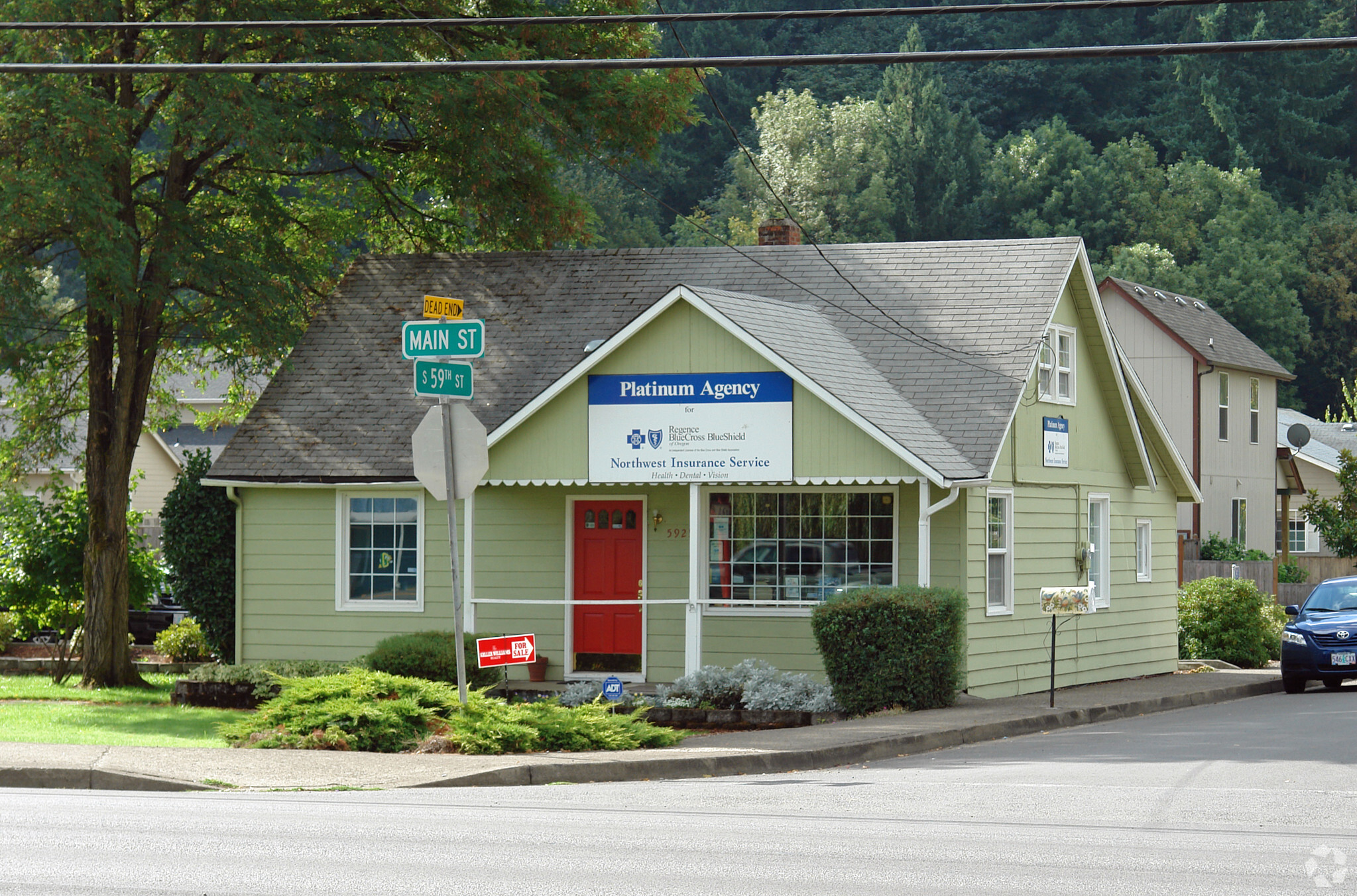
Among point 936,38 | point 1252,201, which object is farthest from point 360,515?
point 936,38

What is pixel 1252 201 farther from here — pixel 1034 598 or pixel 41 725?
pixel 41 725

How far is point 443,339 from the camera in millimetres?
14188

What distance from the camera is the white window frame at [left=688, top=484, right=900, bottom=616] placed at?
1955cm

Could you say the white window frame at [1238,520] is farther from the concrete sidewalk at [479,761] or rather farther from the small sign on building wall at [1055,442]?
the concrete sidewalk at [479,761]

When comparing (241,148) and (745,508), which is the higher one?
(241,148)

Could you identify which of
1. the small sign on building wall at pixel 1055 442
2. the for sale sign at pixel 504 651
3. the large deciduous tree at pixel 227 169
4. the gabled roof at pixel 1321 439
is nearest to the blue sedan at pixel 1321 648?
the small sign on building wall at pixel 1055 442

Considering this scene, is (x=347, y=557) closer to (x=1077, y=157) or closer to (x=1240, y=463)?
(x=1240, y=463)

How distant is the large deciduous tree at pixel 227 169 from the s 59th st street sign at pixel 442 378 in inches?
286

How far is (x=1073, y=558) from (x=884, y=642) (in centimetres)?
596

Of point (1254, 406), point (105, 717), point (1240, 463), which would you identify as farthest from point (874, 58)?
point (1254, 406)

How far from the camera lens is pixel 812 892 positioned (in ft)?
26.3

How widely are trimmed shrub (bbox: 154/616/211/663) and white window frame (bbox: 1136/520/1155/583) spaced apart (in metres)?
14.1

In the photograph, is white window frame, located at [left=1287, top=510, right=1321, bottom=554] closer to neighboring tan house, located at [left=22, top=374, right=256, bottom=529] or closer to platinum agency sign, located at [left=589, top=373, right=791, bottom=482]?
neighboring tan house, located at [left=22, top=374, right=256, bottom=529]

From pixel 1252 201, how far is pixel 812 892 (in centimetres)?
5652
